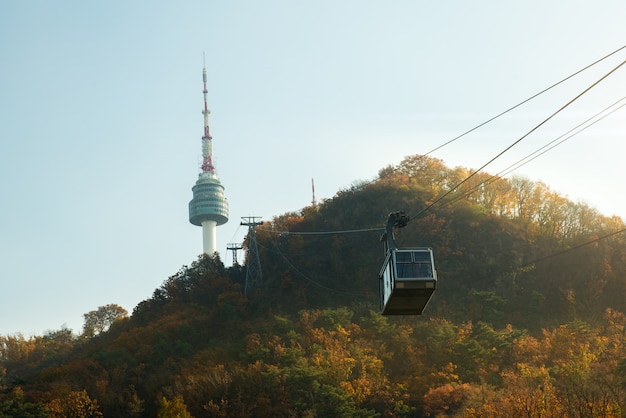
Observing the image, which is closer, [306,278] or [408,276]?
[408,276]

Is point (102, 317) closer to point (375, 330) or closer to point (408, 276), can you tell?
point (375, 330)

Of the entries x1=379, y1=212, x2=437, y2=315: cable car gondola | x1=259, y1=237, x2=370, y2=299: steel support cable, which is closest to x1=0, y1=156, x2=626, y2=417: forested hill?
x1=259, y1=237, x2=370, y2=299: steel support cable

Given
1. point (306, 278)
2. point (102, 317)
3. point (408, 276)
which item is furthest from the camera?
point (102, 317)

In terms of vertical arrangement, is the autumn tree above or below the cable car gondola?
above

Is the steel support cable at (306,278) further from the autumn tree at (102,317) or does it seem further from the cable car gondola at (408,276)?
the cable car gondola at (408,276)

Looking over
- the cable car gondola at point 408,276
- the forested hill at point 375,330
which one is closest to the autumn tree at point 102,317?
the forested hill at point 375,330

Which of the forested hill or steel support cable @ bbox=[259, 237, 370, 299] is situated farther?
steel support cable @ bbox=[259, 237, 370, 299]

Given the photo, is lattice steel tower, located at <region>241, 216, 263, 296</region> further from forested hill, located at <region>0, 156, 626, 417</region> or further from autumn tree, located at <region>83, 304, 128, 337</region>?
autumn tree, located at <region>83, 304, 128, 337</region>

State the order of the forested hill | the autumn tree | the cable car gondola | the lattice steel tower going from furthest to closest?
1. the autumn tree
2. the lattice steel tower
3. the forested hill
4. the cable car gondola

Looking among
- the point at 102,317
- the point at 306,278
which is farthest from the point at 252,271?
the point at 102,317
